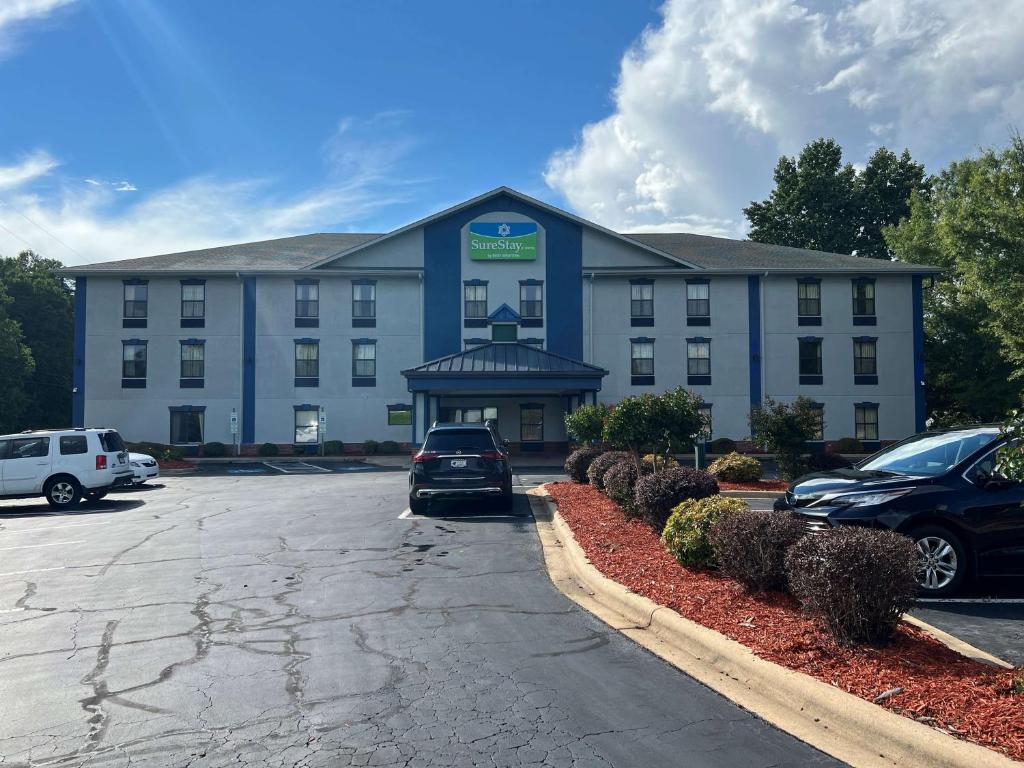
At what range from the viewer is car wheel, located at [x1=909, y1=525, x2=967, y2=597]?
25.2 ft

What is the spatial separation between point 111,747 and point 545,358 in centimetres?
3045

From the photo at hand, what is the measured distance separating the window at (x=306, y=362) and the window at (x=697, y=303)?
59.5ft

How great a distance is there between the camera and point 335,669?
5875mm

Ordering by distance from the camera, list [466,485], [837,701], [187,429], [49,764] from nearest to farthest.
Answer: [49,764]
[837,701]
[466,485]
[187,429]

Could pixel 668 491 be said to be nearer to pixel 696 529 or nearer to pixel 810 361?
pixel 696 529

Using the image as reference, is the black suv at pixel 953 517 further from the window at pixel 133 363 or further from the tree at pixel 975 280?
the window at pixel 133 363

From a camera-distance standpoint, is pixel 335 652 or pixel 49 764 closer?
pixel 49 764

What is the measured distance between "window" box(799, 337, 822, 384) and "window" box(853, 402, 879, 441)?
2.36 metres

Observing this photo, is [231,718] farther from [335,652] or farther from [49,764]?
[335,652]

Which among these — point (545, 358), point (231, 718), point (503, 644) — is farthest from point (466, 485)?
point (545, 358)

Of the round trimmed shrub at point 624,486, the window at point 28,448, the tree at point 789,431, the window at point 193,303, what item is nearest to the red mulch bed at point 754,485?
the tree at point 789,431

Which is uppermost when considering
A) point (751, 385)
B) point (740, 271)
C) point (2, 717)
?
point (740, 271)

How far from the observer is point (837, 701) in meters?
4.63

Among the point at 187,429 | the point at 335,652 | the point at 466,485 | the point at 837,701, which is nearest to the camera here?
the point at 837,701
